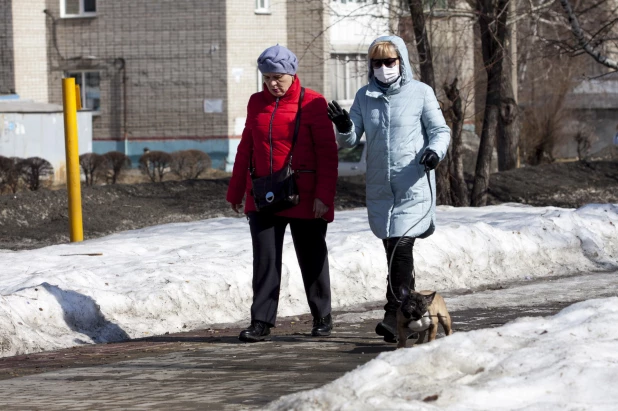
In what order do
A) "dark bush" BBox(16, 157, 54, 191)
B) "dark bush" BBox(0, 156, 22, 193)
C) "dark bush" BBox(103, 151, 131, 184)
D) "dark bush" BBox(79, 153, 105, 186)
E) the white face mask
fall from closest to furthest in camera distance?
1. the white face mask
2. "dark bush" BBox(0, 156, 22, 193)
3. "dark bush" BBox(16, 157, 54, 191)
4. "dark bush" BBox(79, 153, 105, 186)
5. "dark bush" BBox(103, 151, 131, 184)

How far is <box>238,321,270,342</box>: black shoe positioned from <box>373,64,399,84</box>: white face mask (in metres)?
1.80

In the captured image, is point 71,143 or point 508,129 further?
point 508,129

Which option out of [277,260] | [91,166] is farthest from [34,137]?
[277,260]

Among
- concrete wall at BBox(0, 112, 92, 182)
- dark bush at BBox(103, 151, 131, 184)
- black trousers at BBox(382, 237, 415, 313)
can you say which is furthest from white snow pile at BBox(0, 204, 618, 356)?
concrete wall at BBox(0, 112, 92, 182)

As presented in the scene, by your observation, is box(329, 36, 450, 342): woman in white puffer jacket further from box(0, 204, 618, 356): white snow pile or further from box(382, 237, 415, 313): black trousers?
box(0, 204, 618, 356): white snow pile

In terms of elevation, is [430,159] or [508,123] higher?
[430,159]

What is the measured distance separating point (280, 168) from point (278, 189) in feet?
0.58

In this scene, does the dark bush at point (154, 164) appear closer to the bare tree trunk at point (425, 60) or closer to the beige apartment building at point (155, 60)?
the beige apartment building at point (155, 60)

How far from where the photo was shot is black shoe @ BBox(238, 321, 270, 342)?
7.46 m

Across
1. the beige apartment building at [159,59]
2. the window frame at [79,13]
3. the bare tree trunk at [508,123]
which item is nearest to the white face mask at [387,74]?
the bare tree trunk at [508,123]

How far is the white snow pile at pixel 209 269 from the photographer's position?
829 cm

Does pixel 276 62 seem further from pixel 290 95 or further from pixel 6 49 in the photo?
pixel 6 49

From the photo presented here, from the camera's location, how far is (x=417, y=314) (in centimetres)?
649

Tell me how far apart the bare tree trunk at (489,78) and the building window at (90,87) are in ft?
65.1
